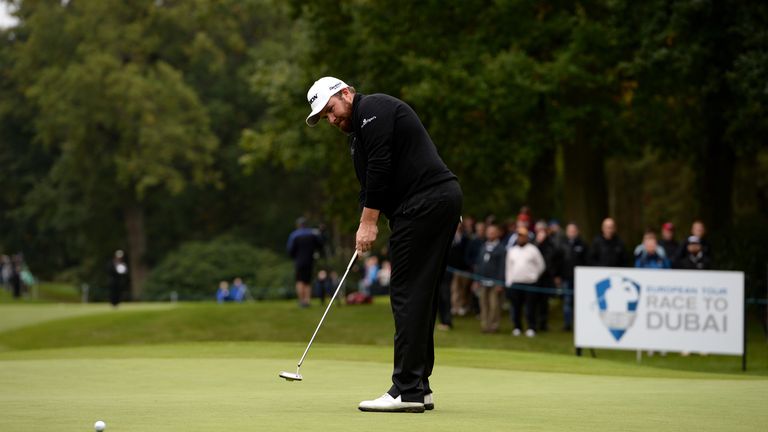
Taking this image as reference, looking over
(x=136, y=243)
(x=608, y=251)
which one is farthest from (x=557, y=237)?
(x=136, y=243)

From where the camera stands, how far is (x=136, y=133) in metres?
58.9

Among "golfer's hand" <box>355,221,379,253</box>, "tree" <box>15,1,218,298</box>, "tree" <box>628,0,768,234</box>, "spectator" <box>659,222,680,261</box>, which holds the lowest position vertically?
"golfer's hand" <box>355,221,379,253</box>

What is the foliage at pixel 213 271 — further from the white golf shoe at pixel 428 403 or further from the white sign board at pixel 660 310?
the white golf shoe at pixel 428 403

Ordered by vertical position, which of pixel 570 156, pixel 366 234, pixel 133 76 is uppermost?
pixel 133 76

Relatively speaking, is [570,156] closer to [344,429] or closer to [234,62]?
[344,429]

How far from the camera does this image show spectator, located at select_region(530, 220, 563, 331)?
24891 mm

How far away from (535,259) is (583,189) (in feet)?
23.3

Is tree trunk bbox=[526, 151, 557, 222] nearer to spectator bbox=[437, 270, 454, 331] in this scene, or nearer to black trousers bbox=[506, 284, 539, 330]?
spectator bbox=[437, 270, 454, 331]

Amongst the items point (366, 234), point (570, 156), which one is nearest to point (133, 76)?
point (570, 156)

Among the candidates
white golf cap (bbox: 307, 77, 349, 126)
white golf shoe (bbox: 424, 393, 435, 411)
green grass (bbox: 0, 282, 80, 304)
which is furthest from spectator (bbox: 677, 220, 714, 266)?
green grass (bbox: 0, 282, 80, 304)

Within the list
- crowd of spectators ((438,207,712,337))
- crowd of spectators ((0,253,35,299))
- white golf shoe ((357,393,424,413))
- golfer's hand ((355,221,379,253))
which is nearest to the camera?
white golf shoe ((357,393,424,413))

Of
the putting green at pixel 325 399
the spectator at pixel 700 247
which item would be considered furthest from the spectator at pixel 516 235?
the putting green at pixel 325 399

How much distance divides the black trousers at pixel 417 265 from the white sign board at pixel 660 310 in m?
10.1

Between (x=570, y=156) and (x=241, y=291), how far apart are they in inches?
1015
